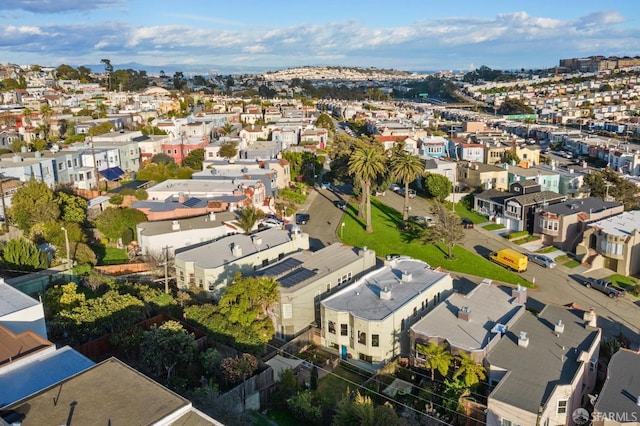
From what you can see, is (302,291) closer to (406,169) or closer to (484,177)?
(406,169)

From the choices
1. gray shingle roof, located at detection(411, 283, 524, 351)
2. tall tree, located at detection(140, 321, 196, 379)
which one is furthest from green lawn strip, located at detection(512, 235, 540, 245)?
tall tree, located at detection(140, 321, 196, 379)

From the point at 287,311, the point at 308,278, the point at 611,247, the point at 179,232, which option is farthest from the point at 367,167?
the point at 287,311

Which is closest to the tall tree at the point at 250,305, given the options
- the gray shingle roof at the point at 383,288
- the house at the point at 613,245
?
the gray shingle roof at the point at 383,288

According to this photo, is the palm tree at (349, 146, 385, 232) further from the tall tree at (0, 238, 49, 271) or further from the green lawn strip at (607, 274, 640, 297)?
the tall tree at (0, 238, 49, 271)

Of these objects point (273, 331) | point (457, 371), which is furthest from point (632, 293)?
point (273, 331)

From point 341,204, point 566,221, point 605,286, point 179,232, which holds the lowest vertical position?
point 605,286

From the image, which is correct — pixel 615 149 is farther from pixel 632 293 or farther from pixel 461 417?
pixel 461 417
